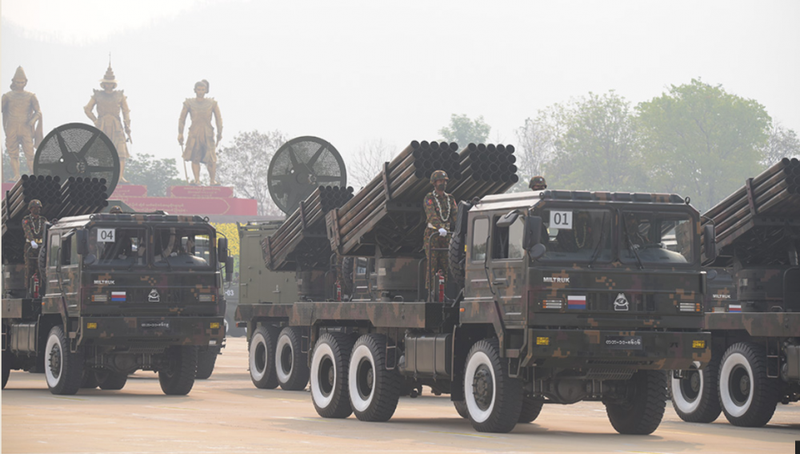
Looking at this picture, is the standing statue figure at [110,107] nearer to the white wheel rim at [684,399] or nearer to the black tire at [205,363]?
the black tire at [205,363]

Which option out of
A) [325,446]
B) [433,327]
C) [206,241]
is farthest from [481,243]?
[206,241]

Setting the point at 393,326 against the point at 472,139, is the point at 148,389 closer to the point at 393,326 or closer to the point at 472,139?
the point at 393,326

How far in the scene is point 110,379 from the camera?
21609mm

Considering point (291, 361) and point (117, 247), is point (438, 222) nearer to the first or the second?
point (117, 247)

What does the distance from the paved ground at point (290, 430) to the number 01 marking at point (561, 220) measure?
2090 millimetres

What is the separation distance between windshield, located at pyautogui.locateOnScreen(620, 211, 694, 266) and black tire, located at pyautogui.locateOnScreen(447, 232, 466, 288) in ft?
6.18

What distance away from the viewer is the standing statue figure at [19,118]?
7439 centimetres

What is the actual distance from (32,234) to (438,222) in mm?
9651

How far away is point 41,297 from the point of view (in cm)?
2211

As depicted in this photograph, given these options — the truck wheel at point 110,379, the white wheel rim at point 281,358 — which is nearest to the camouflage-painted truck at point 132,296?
the truck wheel at point 110,379

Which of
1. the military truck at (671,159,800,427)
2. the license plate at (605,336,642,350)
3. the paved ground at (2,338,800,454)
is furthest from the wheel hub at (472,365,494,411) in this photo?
the military truck at (671,159,800,427)

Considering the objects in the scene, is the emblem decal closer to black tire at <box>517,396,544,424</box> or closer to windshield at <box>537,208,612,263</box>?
windshield at <box>537,208,612,263</box>

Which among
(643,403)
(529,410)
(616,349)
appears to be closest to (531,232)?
(616,349)

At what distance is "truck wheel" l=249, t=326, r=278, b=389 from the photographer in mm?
23156
